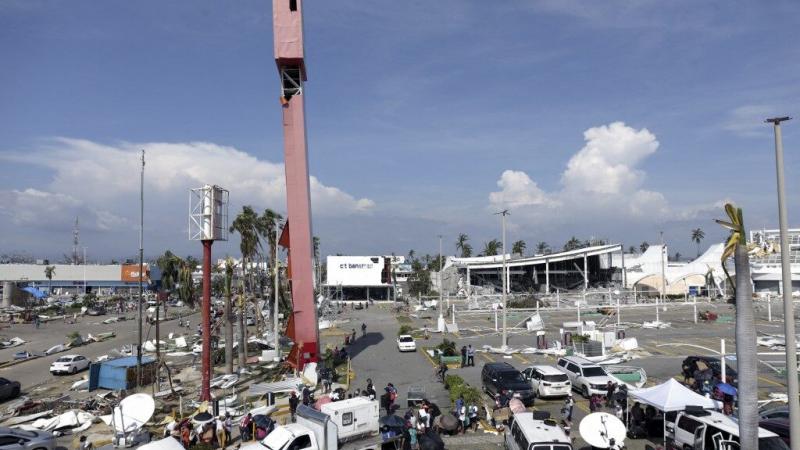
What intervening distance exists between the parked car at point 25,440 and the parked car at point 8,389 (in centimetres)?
1346

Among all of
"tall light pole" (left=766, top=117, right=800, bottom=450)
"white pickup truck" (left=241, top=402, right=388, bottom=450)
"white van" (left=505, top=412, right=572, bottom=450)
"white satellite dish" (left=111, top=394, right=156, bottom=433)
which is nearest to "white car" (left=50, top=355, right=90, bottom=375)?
"white satellite dish" (left=111, top=394, right=156, bottom=433)

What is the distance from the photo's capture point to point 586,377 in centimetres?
2425

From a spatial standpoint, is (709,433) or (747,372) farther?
(709,433)

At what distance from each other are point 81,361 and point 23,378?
11.2 feet

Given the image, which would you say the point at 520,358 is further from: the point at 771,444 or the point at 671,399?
the point at 771,444

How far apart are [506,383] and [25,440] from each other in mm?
17475

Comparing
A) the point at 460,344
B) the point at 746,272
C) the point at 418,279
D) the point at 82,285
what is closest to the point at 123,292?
the point at 82,285

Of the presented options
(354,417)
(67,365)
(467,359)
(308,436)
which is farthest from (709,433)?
(67,365)

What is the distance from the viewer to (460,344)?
1774 inches

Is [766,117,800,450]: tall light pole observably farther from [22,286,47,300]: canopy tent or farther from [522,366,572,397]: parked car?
[22,286,47,300]: canopy tent

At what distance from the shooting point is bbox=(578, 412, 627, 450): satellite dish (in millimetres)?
14711

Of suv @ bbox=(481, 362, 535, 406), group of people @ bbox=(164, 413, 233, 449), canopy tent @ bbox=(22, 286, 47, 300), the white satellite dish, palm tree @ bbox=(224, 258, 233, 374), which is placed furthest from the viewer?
canopy tent @ bbox=(22, 286, 47, 300)

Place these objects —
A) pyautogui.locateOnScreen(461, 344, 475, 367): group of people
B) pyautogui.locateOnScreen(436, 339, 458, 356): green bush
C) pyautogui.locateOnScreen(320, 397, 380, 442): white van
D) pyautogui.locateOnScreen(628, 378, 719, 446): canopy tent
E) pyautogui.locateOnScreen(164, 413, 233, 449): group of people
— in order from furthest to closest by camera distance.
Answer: pyautogui.locateOnScreen(436, 339, 458, 356): green bush, pyautogui.locateOnScreen(461, 344, 475, 367): group of people, pyautogui.locateOnScreen(164, 413, 233, 449): group of people, pyautogui.locateOnScreen(320, 397, 380, 442): white van, pyautogui.locateOnScreen(628, 378, 719, 446): canopy tent

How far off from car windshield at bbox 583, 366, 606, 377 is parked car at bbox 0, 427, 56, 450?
68.1 feet
